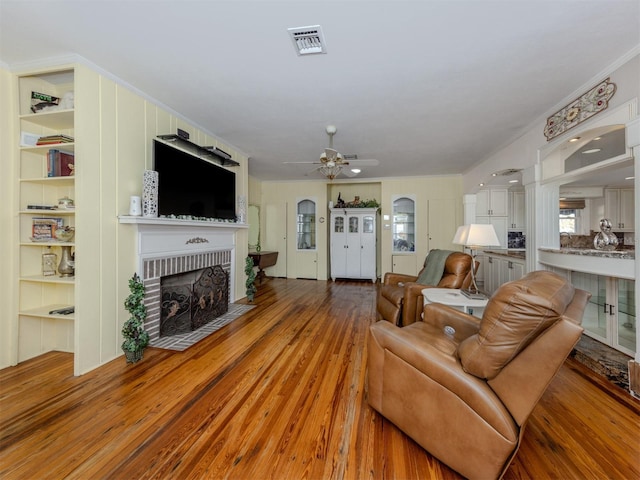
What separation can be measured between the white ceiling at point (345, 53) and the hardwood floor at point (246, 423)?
2.48 meters

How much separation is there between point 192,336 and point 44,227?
1.67 m

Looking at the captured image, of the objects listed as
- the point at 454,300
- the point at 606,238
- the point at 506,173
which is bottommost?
the point at 454,300

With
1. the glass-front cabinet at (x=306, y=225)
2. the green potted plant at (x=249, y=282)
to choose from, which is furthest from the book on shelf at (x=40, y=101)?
the glass-front cabinet at (x=306, y=225)

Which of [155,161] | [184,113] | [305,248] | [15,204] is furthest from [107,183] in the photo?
[305,248]

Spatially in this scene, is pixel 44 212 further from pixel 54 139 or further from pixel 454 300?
pixel 454 300

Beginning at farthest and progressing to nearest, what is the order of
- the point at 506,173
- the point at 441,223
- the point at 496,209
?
→ the point at 441,223 < the point at 496,209 < the point at 506,173

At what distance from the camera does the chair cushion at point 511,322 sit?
3.58ft

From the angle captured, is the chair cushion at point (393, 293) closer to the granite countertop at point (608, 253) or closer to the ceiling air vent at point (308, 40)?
the granite countertop at point (608, 253)

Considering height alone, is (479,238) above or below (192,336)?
above

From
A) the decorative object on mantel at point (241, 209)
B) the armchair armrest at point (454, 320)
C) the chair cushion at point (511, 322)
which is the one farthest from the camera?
the decorative object on mantel at point (241, 209)

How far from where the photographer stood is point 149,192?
2531mm

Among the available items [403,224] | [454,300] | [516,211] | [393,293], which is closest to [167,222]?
[393,293]

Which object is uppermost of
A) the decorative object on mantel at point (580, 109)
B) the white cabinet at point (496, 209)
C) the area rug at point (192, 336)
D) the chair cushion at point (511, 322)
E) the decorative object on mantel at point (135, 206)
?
the decorative object on mantel at point (580, 109)

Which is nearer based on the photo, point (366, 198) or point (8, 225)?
point (8, 225)
